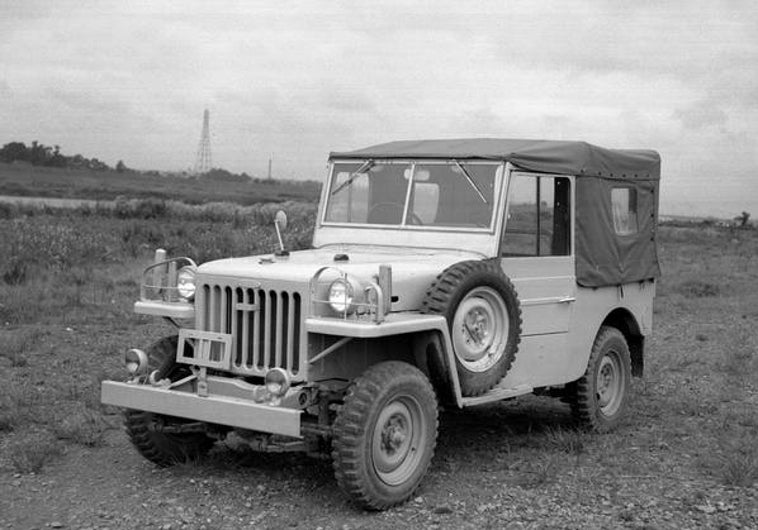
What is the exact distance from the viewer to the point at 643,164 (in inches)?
355

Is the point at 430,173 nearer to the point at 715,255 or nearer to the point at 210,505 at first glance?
the point at 210,505

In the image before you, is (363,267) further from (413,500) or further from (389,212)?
(413,500)

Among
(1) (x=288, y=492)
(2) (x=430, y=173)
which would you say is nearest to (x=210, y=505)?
(1) (x=288, y=492)

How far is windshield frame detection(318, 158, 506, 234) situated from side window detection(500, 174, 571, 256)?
0.11 metres

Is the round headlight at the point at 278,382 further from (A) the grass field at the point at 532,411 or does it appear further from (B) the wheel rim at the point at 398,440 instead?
(A) the grass field at the point at 532,411

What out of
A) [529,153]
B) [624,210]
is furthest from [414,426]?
[624,210]

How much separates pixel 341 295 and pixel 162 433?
178 centimetres

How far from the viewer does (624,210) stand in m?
8.77

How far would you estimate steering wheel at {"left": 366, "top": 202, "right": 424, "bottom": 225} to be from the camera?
7.67 meters

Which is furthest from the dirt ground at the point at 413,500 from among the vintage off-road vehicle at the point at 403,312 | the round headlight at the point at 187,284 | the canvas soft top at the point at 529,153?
the canvas soft top at the point at 529,153

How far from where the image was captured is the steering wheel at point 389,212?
25.2 feet

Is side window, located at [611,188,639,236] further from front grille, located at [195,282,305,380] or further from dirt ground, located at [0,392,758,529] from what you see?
front grille, located at [195,282,305,380]

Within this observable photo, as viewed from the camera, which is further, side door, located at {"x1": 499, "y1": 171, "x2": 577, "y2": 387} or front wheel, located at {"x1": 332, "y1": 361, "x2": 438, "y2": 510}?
side door, located at {"x1": 499, "y1": 171, "x2": 577, "y2": 387}

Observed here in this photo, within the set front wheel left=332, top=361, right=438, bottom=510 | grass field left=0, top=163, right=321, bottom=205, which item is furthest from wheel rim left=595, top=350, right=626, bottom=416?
grass field left=0, top=163, right=321, bottom=205
